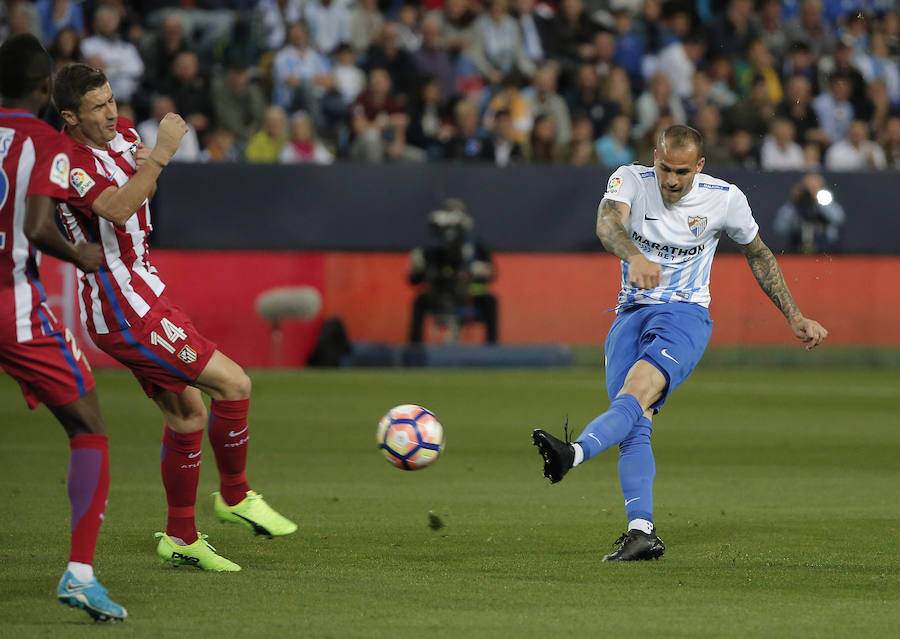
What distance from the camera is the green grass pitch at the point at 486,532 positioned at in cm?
559

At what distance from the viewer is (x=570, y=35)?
21.8 meters

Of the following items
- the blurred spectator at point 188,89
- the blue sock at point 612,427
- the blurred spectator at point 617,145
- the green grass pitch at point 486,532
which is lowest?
the green grass pitch at point 486,532

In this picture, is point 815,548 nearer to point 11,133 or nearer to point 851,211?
point 11,133

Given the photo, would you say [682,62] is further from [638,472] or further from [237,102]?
[638,472]

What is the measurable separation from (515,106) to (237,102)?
3.79m

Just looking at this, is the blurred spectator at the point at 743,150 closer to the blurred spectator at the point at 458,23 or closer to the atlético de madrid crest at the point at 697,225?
the blurred spectator at the point at 458,23

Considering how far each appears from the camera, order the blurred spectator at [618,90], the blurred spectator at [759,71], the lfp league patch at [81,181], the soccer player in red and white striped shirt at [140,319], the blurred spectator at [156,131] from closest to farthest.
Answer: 1. the lfp league patch at [81,181]
2. the soccer player in red and white striped shirt at [140,319]
3. the blurred spectator at [156,131]
4. the blurred spectator at [618,90]
5. the blurred spectator at [759,71]

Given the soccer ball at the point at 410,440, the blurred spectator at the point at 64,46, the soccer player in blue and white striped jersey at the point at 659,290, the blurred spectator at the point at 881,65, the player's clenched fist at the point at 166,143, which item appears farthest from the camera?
the blurred spectator at the point at 881,65

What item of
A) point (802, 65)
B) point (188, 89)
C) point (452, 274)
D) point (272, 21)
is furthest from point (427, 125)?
point (802, 65)

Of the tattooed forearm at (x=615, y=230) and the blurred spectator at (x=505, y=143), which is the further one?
the blurred spectator at (x=505, y=143)

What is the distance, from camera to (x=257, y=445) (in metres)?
11.7

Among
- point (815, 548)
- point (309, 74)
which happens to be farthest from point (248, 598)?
point (309, 74)

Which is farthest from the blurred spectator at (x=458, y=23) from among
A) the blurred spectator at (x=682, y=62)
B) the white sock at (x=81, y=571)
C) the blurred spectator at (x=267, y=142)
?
the white sock at (x=81, y=571)

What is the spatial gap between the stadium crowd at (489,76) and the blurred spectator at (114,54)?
0.08ft
